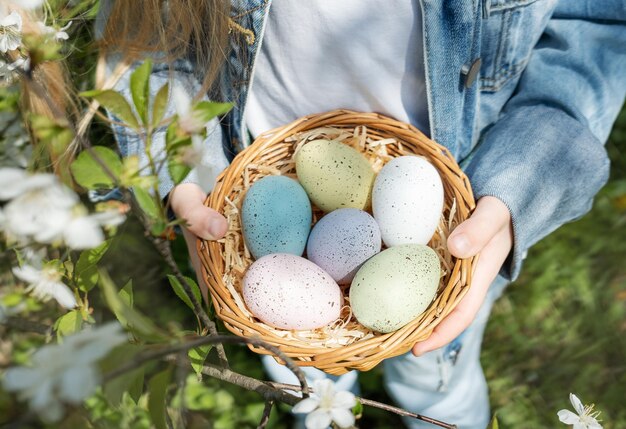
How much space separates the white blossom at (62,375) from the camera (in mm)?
337

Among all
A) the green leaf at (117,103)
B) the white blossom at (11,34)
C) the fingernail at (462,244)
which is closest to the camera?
the green leaf at (117,103)

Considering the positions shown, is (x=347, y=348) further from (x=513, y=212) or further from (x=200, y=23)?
(x=200, y=23)

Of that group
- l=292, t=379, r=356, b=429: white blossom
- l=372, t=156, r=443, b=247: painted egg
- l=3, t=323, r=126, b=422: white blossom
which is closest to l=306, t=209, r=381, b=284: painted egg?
l=372, t=156, r=443, b=247: painted egg

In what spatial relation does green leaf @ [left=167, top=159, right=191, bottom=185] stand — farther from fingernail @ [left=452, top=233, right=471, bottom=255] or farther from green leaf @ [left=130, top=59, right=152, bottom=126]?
fingernail @ [left=452, top=233, right=471, bottom=255]

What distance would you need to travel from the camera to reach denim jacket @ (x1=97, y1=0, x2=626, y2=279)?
1052 millimetres

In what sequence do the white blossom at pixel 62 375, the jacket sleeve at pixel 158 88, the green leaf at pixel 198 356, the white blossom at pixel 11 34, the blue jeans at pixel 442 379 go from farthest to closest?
the blue jeans at pixel 442 379 < the jacket sleeve at pixel 158 88 < the white blossom at pixel 11 34 < the green leaf at pixel 198 356 < the white blossom at pixel 62 375

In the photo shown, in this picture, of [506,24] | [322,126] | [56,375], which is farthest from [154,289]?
[56,375]

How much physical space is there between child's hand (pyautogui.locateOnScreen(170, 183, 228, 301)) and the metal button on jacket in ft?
1.59

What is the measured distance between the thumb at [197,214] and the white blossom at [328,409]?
0.42m

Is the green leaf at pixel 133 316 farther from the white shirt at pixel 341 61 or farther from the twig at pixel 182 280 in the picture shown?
the white shirt at pixel 341 61

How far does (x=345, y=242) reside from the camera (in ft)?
3.51

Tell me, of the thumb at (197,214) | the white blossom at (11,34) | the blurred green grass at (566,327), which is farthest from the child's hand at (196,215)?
the blurred green grass at (566,327)

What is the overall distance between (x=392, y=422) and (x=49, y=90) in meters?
1.17

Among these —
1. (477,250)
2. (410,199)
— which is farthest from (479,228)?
(410,199)
